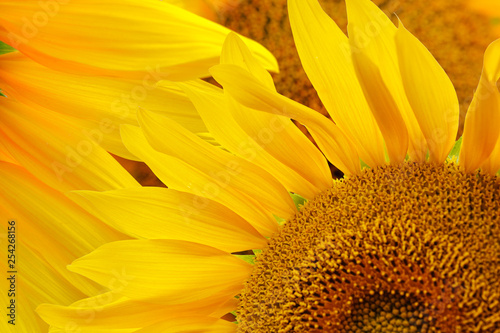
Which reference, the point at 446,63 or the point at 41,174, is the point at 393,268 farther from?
the point at 41,174

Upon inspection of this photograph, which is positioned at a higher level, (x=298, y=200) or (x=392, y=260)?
(x=298, y=200)

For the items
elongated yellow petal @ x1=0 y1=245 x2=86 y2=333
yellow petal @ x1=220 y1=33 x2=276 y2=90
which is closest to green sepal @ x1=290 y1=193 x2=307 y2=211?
yellow petal @ x1=220 y1=33 x2=276 y2=90

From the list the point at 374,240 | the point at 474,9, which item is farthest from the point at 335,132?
the point at 474,9

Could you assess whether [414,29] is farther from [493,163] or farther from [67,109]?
[67,109]

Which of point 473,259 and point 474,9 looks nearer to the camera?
point 473,259

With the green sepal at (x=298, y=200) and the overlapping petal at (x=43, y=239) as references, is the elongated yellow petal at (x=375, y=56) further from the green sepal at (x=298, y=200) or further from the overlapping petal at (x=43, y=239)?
the overlapping petal at (x=43, y=239)

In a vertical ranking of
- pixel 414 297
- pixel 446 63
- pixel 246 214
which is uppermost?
pixel 446 63

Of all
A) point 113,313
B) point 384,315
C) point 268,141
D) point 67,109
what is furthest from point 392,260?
point 67,109

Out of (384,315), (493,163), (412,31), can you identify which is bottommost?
(384,315)
